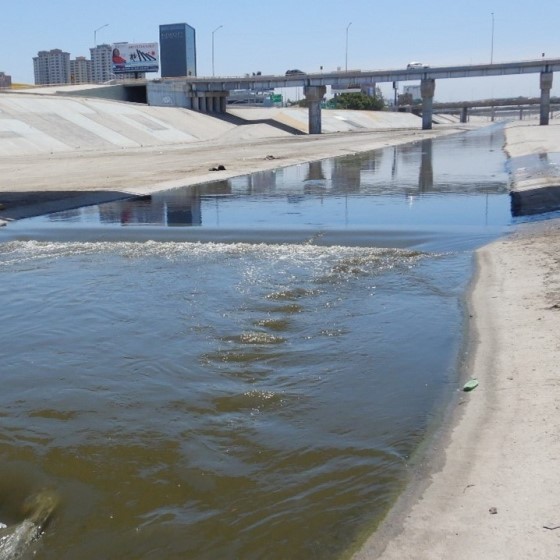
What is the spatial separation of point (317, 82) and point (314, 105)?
442 cm

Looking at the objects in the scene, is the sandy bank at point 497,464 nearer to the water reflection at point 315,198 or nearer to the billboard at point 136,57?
the water reflection at point 315,198

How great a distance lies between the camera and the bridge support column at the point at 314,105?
370 feet

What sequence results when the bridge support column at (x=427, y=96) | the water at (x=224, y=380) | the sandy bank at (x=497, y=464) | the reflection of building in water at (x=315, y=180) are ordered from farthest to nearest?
1. the bridge support column at (x=427, y=96)
2. the reflection of building in water at (x=315, y=180)
3. the water at (x=224, y=380)
4. the sandy bank at (x=497, y=464)

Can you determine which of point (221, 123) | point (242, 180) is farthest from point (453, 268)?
point (221, 123)

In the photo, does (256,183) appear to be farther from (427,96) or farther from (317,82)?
(427,96)

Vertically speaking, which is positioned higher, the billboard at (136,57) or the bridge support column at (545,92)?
the billboard at (136,57)

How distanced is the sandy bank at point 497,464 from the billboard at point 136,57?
373 ft

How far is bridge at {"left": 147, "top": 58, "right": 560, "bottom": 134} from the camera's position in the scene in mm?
109562

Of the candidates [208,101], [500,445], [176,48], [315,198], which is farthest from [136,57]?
[500,445]

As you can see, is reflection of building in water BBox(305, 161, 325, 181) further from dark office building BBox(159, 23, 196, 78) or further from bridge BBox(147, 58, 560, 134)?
dark office building BBox(159, 23, 196, 78)

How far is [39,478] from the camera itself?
717cm

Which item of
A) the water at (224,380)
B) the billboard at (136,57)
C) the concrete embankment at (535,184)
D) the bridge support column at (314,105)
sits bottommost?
the water at (224,380)

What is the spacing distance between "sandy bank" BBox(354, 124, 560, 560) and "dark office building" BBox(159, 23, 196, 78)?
12873 cm

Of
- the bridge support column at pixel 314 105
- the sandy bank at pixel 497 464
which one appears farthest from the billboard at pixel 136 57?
the sandy bank at pixel 497 464
